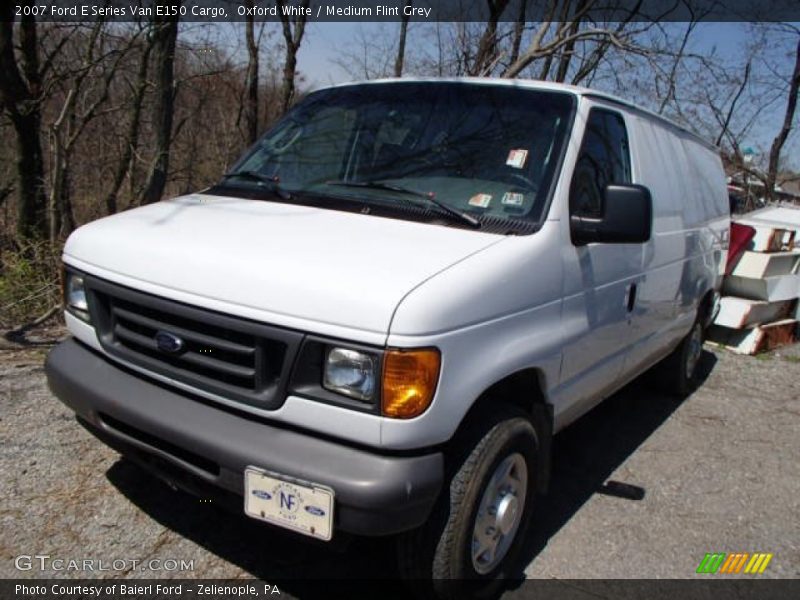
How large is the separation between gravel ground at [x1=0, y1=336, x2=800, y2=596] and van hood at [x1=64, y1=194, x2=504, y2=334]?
0.84 meters

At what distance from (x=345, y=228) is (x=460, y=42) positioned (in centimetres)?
1013

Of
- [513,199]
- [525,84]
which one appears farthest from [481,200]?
[525,84]

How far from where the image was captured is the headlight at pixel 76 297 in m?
2.71

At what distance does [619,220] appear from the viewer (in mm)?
2791

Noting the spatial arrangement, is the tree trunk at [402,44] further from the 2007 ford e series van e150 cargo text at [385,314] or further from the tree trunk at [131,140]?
the 2007 ford e series van e150 cargo text at [385,314]

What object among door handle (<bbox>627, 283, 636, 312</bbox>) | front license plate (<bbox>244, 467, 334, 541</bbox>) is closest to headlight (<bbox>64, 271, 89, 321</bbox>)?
front license plate (<bbox>244, 467, 334, 541</bbox>)

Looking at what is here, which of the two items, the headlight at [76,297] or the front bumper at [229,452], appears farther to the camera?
the headlight at [76,297]

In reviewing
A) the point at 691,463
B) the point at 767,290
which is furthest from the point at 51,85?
the point at 767,290

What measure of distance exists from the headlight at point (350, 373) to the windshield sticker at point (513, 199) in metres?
1.11

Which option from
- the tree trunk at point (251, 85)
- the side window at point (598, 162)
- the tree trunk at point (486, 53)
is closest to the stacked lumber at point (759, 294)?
the side window at point (598, 162)

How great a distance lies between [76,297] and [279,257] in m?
1.08

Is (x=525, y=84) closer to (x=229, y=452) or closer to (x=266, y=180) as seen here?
(x=266, y=180)

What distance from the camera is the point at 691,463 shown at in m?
4.19

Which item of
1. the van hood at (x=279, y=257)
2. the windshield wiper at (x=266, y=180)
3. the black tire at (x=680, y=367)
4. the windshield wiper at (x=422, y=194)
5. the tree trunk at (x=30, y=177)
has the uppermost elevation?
the windshield wiper at (x=422, y=194)
